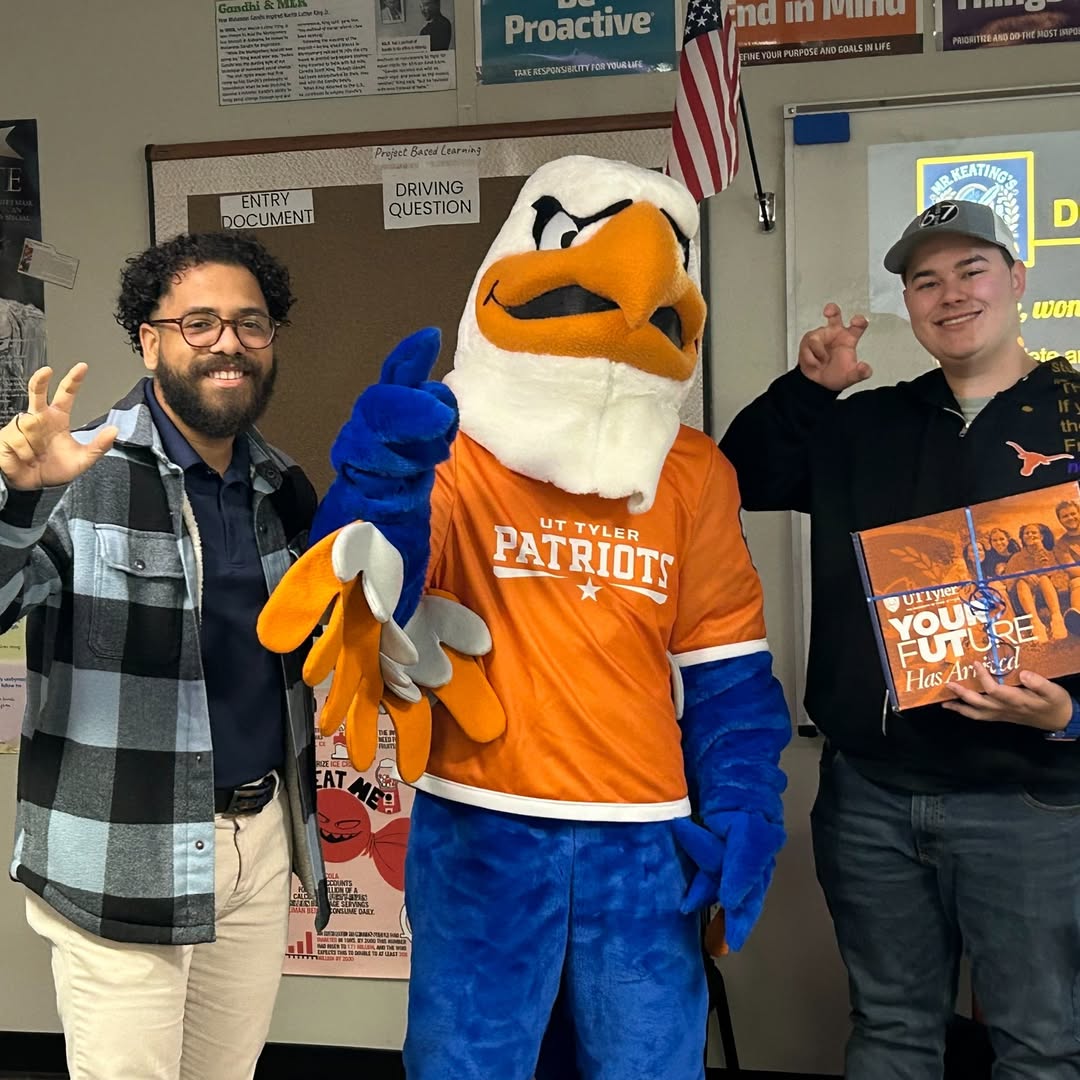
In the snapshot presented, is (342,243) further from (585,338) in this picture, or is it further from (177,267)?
(585,338)

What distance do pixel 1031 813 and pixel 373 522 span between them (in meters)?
1.08

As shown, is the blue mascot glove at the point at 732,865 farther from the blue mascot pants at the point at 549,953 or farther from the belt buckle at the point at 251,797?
the belt buckle at the point at 251,797

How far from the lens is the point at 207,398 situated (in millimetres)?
1398

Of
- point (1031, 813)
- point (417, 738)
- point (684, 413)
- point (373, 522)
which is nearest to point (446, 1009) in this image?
point (417, 738)

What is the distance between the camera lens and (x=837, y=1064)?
2.33 meters

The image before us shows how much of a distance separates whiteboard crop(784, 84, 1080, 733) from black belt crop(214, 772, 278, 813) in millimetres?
1261

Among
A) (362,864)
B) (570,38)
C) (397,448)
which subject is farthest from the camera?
(362,864)

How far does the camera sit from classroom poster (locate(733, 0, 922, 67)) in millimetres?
2172

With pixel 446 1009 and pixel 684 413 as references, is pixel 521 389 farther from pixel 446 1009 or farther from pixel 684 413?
pixel 684 413

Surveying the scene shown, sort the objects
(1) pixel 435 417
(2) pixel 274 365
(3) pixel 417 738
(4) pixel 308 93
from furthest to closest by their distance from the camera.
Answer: (4) pixel 308 93, (2) pixel 274 365, (3) pixel 417 738, (1) pixel 435 417

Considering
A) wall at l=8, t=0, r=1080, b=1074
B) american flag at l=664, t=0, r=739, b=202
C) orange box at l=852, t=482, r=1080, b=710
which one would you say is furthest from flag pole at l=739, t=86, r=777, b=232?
orange box at l=852, t=482, r=1080, b=710

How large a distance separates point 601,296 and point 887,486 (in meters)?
0.62

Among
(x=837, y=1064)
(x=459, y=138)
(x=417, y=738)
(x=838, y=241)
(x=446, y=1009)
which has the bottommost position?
(x=837, y=1064)

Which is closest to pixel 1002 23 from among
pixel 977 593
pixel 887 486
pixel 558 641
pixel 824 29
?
pixel 824 29
